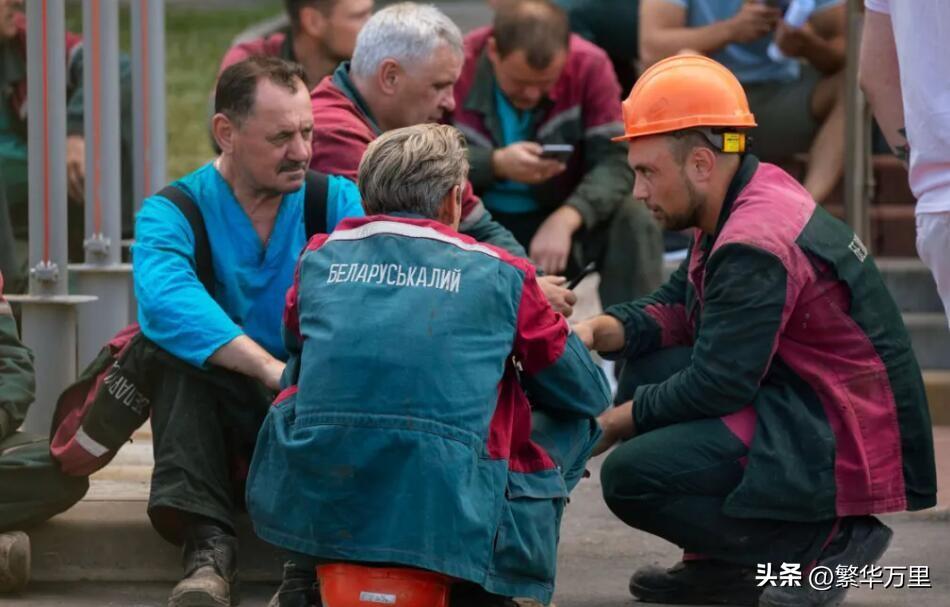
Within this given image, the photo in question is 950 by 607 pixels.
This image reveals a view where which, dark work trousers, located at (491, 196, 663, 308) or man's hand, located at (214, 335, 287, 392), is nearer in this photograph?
man's hand, located at (214, 335, 287, 392)

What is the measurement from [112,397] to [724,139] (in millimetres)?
1675

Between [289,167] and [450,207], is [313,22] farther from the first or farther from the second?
[450,207]

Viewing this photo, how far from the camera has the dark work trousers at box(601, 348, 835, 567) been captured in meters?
4.52

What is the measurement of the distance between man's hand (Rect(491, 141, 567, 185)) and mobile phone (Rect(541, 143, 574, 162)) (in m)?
0.03

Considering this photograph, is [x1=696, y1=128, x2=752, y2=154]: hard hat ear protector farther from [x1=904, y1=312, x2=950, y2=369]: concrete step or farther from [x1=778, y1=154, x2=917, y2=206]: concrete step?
[x1=778, y1=154, x2=917, y2=206]: concrete step

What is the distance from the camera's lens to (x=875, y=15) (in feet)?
14.0

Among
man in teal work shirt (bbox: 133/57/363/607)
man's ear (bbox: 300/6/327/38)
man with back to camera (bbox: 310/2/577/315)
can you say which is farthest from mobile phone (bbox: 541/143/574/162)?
man in teal work shirt (bbox: 133/57/363/607)

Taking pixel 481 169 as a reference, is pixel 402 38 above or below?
above

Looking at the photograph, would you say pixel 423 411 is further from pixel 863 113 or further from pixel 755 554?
pixel 863 113

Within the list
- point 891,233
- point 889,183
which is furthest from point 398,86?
point 889,183

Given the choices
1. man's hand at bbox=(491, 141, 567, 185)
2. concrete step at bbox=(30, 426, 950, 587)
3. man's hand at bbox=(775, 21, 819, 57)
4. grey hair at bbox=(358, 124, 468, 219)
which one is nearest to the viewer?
grey hair at bbox=(358, 124, 468, 219)

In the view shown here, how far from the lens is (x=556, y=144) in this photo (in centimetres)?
664

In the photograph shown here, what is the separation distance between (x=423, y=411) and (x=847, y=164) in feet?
12.5

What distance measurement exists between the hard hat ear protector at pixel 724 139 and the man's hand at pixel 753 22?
2.87m
